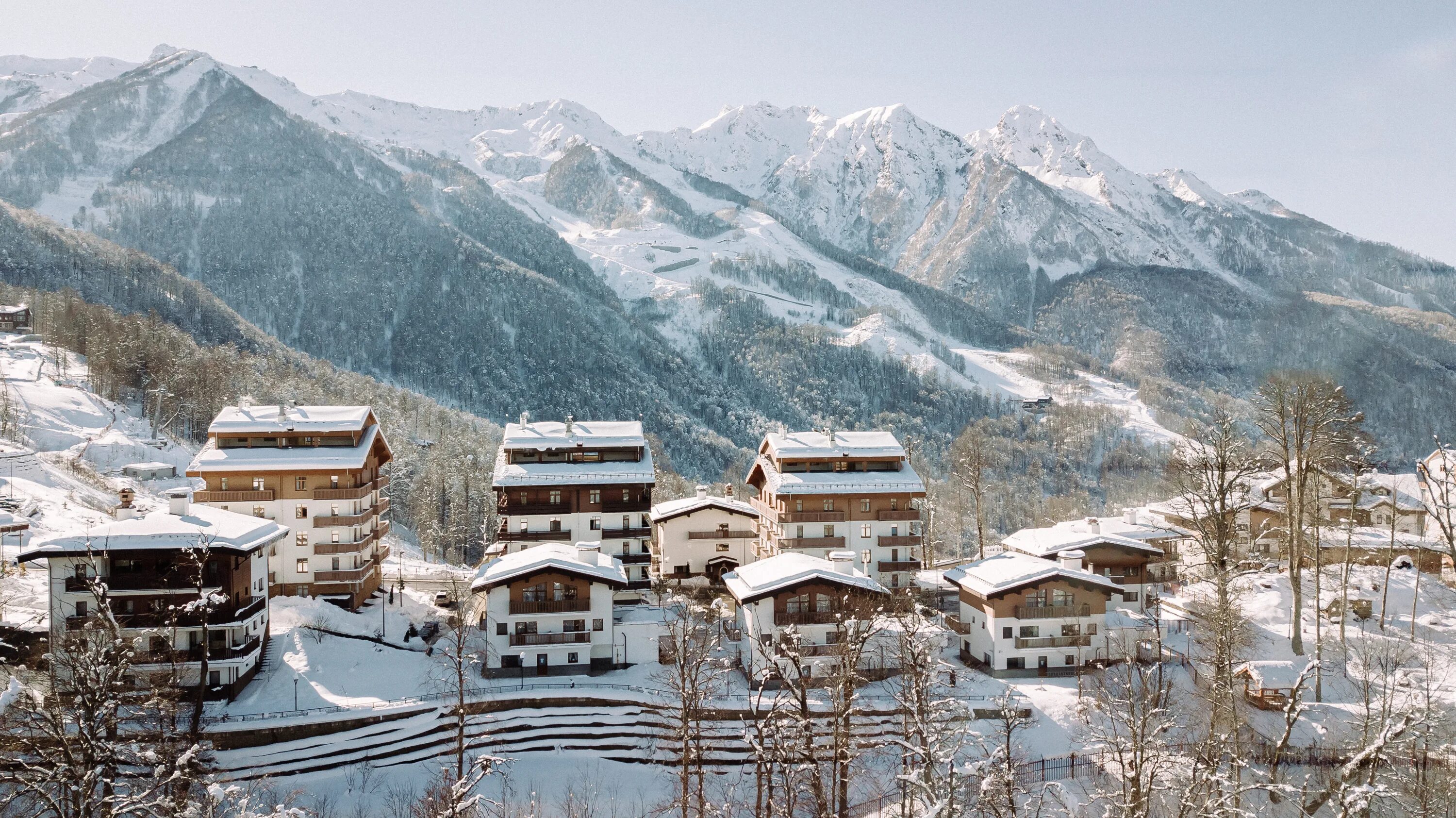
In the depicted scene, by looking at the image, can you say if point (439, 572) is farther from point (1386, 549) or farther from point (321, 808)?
point (1386, 549)

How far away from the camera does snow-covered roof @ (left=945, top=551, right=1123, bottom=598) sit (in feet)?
156

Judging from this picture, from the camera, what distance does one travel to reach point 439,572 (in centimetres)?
7019

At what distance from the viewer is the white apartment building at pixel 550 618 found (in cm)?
4547

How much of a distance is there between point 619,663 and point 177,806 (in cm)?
2534

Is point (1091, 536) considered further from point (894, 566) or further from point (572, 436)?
point (572, 436)

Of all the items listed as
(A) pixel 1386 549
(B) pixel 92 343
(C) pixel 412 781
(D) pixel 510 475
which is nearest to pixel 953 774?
(C) pixel 412 781

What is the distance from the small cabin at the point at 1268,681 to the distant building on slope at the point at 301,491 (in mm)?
50700

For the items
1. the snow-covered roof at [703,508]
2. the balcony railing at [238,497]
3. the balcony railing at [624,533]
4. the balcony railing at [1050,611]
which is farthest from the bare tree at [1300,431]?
the balcony railing at [238,497]

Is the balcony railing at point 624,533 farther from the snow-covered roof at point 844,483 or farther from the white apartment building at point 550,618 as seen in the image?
the white apartment building at point 550,618

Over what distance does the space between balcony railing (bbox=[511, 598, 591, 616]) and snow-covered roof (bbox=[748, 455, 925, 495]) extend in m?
17.9

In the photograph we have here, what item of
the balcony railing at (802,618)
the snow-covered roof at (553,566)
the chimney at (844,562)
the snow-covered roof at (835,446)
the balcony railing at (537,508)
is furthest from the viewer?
the snow-covered roof at (835,446)

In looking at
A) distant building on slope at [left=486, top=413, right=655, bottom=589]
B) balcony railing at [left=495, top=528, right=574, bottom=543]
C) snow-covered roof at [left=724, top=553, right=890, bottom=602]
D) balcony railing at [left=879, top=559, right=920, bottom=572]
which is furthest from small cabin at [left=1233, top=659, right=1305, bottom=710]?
balcony railing at [left=495, top=528, right=574, bottom=543]

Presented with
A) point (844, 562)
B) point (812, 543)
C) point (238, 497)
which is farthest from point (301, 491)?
point (844, 562)

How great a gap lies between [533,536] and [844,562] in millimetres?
21179
